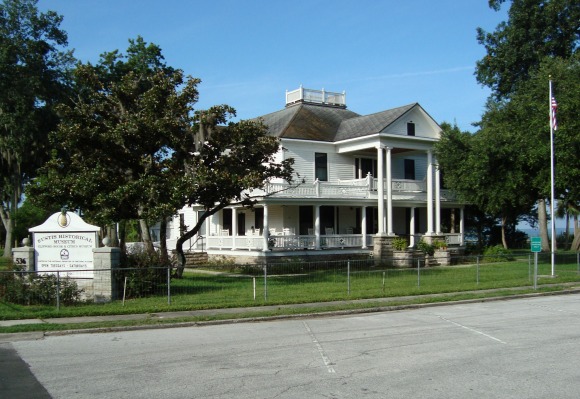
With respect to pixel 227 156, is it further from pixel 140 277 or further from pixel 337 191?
pixel 337 191

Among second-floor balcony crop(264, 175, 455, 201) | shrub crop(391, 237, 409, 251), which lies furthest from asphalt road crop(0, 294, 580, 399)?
shrub crop(391, 237, 409, 251)

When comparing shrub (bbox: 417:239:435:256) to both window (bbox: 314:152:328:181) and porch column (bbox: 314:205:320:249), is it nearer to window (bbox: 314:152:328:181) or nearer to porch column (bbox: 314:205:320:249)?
porch column (bbox: 314:205:320:249)

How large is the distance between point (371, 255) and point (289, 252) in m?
5.34

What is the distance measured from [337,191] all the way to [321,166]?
2521 millimetres

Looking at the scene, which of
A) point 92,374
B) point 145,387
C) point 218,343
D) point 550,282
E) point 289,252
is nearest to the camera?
point 145,387

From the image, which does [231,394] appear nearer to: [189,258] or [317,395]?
[317,395]

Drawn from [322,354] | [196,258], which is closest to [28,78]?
[196,258]

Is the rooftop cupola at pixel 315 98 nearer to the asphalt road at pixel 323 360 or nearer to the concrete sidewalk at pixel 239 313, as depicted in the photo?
the concrete sidewalk at pixel 239 313

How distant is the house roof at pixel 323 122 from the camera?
34250 mm

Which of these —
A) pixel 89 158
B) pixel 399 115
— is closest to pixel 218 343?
pixel 89 158

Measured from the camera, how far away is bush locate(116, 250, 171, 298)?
17.9 meters

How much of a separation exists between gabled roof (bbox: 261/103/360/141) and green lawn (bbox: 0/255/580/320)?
9.81 metres

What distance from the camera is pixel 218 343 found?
38.5ft

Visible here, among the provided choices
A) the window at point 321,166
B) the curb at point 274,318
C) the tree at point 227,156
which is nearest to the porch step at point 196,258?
the window at point 321,166
